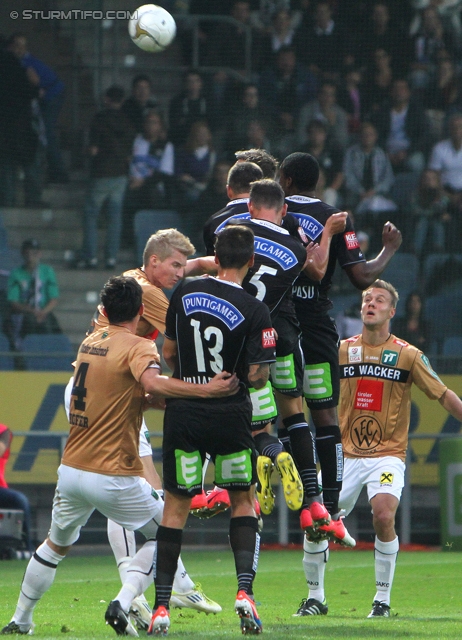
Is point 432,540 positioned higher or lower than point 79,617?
lower

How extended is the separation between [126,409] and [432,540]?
28.9ft

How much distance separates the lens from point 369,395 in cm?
812

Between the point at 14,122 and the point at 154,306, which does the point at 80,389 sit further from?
the point at 14,122

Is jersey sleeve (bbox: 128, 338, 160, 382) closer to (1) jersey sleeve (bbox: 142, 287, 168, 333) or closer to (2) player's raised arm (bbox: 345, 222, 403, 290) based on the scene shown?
(1) jersey sleeve (bbox: 142, 287, 168, 333)

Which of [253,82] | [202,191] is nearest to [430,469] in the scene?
[202,191]

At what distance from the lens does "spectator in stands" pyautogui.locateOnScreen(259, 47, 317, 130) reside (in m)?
17.2

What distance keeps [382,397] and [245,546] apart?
103 inches

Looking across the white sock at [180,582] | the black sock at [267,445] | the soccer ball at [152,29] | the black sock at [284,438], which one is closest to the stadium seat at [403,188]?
the soccer ball at [152,29]

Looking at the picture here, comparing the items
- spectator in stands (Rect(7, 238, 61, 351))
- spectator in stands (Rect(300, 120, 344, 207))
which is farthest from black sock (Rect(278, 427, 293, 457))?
spectator in stands (Rect(300, 120, 344, 207))

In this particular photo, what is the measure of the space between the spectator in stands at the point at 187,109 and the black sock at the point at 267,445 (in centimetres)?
1041

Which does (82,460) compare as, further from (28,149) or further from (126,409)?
(28,149)

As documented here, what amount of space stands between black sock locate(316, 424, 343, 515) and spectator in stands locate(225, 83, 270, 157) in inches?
401

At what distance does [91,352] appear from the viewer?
5801 mm

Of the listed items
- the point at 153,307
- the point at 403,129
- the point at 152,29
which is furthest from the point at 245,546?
the point at 403,129
